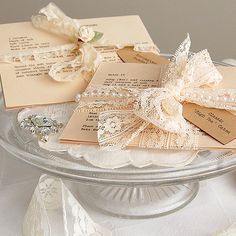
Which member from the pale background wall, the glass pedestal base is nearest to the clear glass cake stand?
the glass pedestal base

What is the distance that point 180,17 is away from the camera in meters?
1.67

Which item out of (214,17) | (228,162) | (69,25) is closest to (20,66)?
(69,25)

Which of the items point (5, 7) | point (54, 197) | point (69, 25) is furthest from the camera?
point (5, 7)

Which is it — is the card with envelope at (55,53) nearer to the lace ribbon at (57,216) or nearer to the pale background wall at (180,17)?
the lace ribbon at (57,216)

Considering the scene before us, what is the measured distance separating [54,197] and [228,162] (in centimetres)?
23

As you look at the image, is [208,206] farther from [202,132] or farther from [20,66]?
[20,66]

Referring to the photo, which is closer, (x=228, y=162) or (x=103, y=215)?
(x=228, y=162)

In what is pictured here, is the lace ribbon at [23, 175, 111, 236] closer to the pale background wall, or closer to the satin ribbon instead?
the satin ribbon

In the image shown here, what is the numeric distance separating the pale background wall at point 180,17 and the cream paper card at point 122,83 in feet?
3.05

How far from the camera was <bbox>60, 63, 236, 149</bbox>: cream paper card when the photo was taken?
615 millimetres

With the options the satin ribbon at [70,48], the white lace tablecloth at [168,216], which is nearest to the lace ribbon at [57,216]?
the white lace tablecloth at [168,216]

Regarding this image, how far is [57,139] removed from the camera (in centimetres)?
64

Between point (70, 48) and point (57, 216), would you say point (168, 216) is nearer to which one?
point (57, 216)

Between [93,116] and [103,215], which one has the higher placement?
[93,116]
